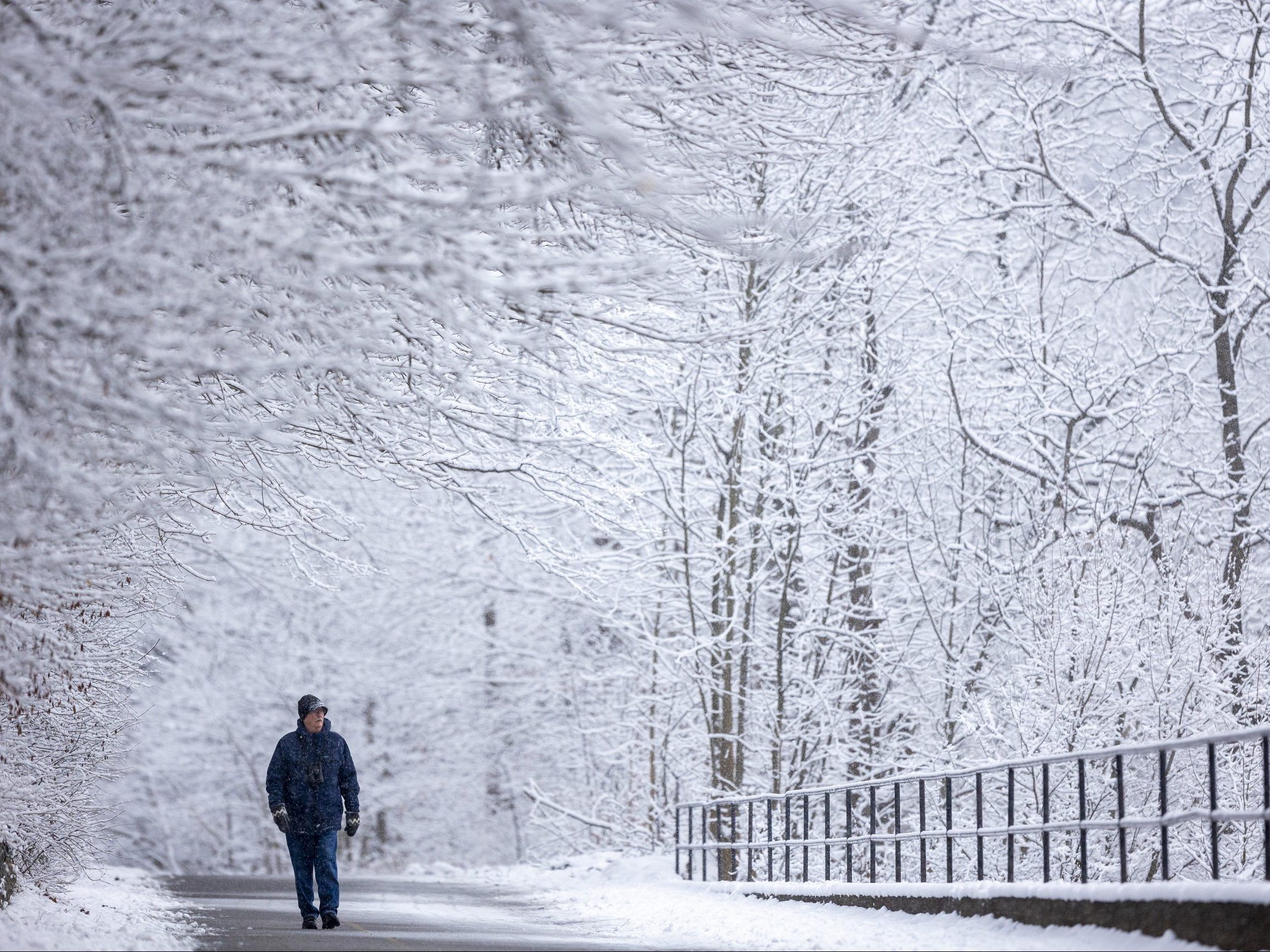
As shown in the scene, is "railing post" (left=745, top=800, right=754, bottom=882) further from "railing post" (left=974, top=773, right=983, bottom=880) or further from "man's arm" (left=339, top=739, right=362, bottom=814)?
"railing post" (left=974, top=773, right=983, bottom=880)

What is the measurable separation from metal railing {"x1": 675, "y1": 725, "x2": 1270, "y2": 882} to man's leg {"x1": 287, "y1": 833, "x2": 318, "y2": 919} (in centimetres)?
416

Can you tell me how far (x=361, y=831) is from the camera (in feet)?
152

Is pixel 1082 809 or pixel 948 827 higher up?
pixel 1082 809

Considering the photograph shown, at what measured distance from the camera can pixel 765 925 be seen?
12.2 meters

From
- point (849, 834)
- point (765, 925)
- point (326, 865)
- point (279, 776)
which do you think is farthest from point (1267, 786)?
point (279, 776)

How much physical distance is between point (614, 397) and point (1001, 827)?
29.0 feet

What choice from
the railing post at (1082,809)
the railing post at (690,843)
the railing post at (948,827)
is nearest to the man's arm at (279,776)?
the railing post at (948,827)

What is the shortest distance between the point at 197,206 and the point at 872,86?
700cm

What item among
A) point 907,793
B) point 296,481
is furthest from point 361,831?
point 296,481

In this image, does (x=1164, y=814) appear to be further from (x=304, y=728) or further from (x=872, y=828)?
(x=304, y=728)

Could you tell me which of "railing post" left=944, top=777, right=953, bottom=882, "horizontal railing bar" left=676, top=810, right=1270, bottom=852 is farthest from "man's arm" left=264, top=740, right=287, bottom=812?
"railing post" left=944, top=777, right=953, bottom=882

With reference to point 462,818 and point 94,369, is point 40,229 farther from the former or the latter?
point 462,818

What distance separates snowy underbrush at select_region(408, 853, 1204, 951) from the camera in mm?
9469

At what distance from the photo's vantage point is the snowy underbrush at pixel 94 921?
9.42m
